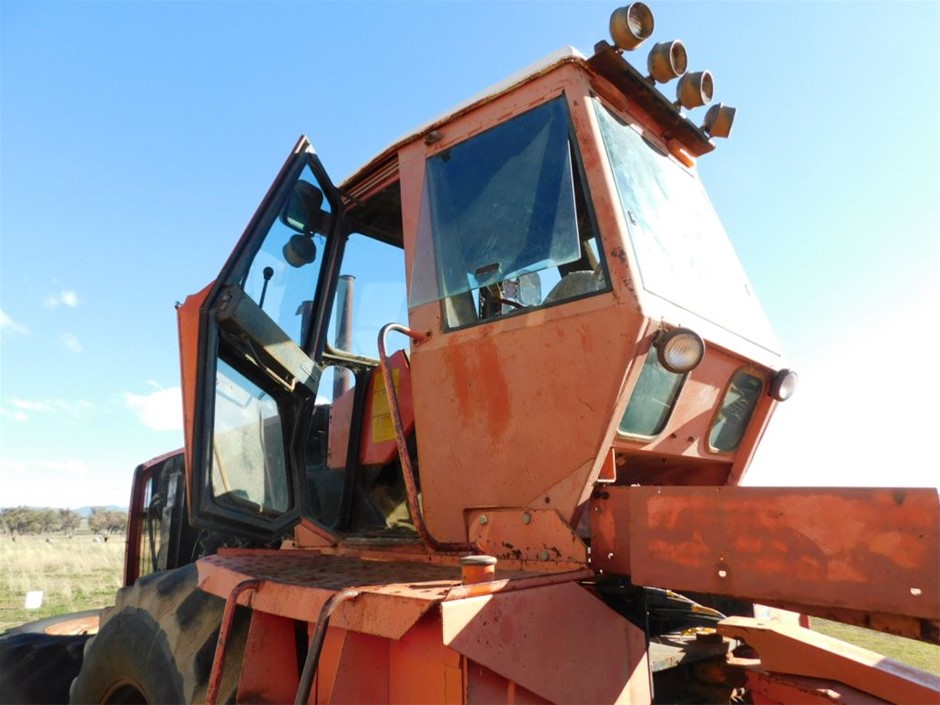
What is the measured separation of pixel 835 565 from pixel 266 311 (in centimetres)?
257

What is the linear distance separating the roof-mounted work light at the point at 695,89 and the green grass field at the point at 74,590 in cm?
441

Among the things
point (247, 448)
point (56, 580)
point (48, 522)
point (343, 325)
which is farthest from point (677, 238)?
point (48, 522)

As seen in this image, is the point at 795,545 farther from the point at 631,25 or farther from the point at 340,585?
the point at 631,25

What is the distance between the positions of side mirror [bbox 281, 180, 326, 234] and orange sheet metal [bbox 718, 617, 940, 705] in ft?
8.84

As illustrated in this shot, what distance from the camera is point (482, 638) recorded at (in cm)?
155

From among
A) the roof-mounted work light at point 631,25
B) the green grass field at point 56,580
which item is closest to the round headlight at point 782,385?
the roof-mounted work light at point 631,25

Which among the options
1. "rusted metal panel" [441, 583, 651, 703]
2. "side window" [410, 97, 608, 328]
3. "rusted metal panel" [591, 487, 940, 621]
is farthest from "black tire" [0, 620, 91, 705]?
"rusted metal panel" [591, 487, 940, 621]

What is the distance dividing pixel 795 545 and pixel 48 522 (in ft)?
188

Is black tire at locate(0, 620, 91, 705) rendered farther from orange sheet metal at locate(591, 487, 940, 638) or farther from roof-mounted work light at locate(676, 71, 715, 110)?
roof-mounted work light at locate(676, 71, 715, 110)

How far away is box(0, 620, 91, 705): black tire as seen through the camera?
4.21m

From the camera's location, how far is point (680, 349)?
6.93 feet

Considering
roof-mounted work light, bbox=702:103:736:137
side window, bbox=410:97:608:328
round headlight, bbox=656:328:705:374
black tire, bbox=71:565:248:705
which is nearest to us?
round headlight, bbox=656:328:705:374

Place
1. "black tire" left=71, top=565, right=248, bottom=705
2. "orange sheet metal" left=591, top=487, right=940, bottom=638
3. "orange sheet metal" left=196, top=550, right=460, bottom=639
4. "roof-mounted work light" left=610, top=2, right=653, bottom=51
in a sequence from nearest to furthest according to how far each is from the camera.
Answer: "orange sheet metal" left=591, top=487, right=940, bottom=638, "orange sheet metal" left=196, top=550, right=460, bottom=639, "black tire" left=71, top=565, right=248, bottom=705, "roof-mounted work light" left=610, top=2, right=653, bottom=51

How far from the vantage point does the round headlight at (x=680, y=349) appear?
82.6 inches
